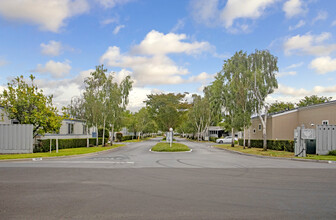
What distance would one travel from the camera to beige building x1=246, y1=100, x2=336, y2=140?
87.1 ft

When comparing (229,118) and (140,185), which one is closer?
(140,185)

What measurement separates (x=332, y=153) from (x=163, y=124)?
160ft

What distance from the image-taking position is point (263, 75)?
30.6 m

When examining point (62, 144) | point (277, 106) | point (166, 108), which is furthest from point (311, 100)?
point (62, 144)

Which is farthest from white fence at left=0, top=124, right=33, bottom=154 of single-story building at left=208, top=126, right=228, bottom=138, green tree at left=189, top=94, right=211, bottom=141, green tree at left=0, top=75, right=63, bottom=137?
single-story building at left=208, top=126, right=228, bottom=138

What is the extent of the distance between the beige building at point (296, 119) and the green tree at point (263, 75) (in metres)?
3.79

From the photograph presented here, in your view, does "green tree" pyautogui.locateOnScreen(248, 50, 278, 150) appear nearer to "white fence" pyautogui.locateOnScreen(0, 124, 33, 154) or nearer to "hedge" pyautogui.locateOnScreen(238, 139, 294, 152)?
"hedge" pyautogui.locateOnScreen(238, 139, 294, 152)

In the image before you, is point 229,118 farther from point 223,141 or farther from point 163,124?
point 163,124

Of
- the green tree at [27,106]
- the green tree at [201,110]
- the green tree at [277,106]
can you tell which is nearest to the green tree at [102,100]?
the green tree at [27,106]

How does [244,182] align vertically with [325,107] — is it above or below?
below

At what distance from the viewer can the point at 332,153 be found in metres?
21.2

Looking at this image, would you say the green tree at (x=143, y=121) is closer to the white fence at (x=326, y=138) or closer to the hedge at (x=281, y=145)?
the hedge at (x=281, y=145)

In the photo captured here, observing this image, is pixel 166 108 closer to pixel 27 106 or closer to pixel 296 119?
pixel 296 119

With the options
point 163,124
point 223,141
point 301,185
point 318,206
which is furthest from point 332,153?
point 163,124
